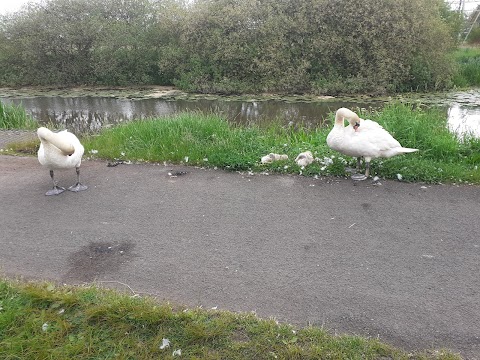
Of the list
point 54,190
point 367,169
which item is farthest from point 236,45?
point 54,190

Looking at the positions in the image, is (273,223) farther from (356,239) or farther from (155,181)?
(155,181)

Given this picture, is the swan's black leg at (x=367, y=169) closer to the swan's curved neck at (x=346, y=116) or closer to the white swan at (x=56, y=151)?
the swan's curved neck at (x=346, y=116)

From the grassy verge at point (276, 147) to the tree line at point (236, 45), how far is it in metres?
12.2

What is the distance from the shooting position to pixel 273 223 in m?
4.69

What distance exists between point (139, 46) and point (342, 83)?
36.2ft

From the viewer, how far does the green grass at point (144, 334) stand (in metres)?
2.79

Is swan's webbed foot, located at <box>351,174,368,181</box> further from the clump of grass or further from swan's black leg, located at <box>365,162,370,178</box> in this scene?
the clump of grass

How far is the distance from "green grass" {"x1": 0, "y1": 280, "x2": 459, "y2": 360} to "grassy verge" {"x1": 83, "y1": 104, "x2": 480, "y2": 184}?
3.38m

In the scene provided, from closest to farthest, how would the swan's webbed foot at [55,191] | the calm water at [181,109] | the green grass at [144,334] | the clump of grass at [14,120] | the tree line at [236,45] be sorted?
1. the green grass at [144,334]
2. the swan's webbed foot at [55,191]
3. the clump of grass at [14,120]
4. the calm water at [181,109]
5. the tree line at [236,45]

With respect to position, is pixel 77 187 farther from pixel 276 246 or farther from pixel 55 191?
pixel 276 246

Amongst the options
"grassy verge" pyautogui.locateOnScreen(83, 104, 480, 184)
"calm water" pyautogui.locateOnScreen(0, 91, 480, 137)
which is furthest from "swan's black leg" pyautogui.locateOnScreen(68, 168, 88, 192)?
"calm water" pyautogui.locateOnScreen(0, 91, 480, 137)

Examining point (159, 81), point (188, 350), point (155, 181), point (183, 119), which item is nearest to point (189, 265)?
point (188, 350)

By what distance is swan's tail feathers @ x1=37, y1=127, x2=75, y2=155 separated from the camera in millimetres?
5209

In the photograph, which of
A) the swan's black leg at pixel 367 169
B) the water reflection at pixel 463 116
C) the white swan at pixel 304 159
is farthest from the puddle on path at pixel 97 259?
the water reflection at pixel 463 116
